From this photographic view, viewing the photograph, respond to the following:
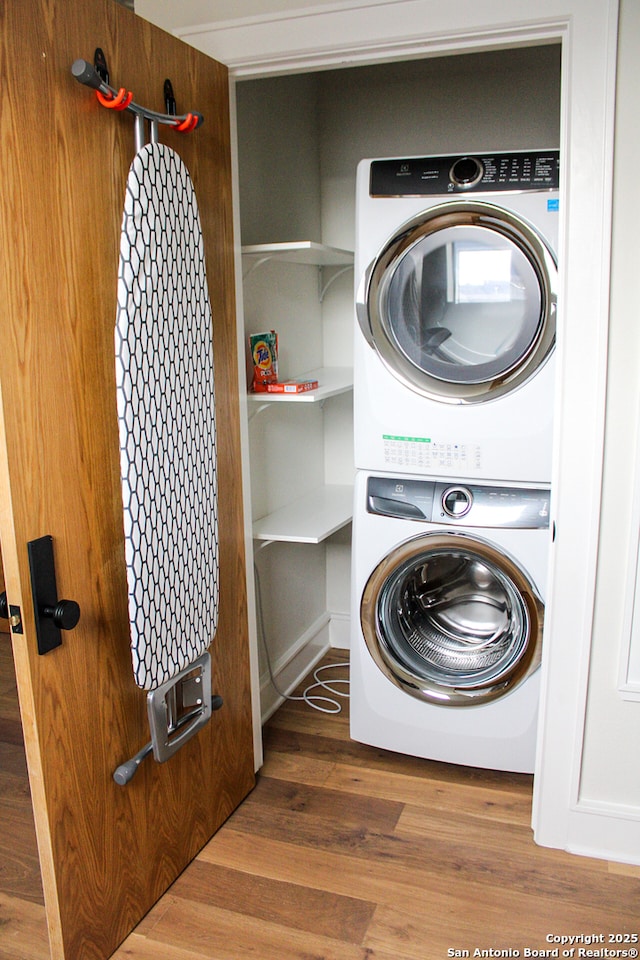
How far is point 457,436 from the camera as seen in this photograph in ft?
7.41

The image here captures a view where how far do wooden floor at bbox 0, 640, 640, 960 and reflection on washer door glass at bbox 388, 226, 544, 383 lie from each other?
122cm

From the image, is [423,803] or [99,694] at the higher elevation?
[99,694]

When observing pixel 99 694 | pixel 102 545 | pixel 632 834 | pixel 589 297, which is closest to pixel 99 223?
pixel 102 545

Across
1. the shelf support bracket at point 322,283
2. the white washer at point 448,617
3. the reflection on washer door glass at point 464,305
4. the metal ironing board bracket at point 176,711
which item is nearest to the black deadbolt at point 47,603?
the metal ironing board bracket at point 176,711

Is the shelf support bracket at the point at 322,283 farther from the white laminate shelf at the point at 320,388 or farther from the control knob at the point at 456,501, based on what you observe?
the control knob at the point at 456,501

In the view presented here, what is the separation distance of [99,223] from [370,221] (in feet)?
2.87

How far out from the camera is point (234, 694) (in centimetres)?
228

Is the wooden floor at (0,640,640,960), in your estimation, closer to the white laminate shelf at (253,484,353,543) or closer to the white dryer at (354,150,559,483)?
the white laminate shelf at (253,484,353,543)

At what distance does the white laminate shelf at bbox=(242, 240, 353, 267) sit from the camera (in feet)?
7.41

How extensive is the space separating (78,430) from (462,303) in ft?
3.81

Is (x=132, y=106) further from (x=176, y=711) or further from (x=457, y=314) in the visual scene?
(x=176, y=711)

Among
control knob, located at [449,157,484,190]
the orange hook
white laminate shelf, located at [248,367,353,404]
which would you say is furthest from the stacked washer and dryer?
the orange hook

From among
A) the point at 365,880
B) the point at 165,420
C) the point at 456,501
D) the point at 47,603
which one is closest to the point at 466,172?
the point at 456,501

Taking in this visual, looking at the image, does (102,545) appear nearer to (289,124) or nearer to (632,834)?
(632,834)
